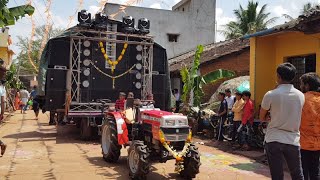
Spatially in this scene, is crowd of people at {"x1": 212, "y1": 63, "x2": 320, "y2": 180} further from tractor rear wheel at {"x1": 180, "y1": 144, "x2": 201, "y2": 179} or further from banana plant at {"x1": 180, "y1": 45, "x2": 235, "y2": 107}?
banana plant at {"x1": 180, "y1": 45, "x2": 235, "y2": 107}

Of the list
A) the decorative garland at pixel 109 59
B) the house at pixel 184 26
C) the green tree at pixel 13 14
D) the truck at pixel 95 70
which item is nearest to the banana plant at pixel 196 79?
the truck at pixel 95 70

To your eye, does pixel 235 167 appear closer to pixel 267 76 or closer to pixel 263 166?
pixel 263 166

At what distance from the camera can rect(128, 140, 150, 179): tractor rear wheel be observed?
658 cm

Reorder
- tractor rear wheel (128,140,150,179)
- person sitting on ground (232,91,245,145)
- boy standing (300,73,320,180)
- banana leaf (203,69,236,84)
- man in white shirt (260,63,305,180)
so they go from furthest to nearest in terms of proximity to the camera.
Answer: banana leaf (203,69,236,84) → person sitting on ground (232,91,245,145) → tractor rear wheel (128,140,150,179) → boy standing (300,73,320,180) → man in white shirt (260,63,305,180)

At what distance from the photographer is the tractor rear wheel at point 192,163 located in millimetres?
6762

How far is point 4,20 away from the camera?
290 inches

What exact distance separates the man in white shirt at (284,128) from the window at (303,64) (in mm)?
7292

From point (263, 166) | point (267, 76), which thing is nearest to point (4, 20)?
point (263, 166)

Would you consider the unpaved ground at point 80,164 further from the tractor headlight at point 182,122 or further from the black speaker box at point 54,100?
the black speaker box at point 54,100

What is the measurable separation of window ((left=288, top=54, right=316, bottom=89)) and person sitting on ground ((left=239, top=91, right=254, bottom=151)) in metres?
1.97

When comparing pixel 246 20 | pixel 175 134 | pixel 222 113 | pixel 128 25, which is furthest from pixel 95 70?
pixel 246 20

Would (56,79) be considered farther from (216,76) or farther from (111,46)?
(216,76)

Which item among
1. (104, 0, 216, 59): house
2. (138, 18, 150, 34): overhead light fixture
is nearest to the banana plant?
(138, 18, 150, 34): overhead light fixture

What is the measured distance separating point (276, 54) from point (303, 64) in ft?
3.39
